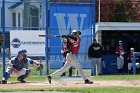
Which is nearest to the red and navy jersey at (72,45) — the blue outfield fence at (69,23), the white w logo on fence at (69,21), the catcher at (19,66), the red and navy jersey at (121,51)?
the catcher at (19,66)

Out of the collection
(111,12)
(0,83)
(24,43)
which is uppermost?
(111,12)

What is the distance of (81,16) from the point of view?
23.2 meters

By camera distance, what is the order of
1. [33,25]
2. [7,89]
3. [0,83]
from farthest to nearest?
[33,25]
[0,83]
[7,89]

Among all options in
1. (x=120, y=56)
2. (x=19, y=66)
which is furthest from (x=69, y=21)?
(x=19, y=66)

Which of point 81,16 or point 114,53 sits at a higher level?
point 81,16

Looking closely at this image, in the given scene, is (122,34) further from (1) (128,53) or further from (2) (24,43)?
(2) (24,43)

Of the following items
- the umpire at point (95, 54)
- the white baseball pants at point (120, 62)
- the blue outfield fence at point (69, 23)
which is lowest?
the white baseball pants at point (120, 62)

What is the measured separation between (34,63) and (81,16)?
5228 mm

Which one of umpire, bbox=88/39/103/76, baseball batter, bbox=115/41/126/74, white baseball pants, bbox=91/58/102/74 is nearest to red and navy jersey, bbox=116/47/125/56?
baseball batter, bbox=115/41/126/74

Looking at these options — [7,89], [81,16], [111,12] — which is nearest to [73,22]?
[81,16]

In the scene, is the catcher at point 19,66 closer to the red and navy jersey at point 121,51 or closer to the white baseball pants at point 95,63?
the white baseball pants at point 95,63

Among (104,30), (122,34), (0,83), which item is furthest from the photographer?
(122,34)

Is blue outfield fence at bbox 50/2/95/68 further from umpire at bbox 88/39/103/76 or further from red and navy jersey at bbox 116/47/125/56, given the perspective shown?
red and navy jersey at bbox 116/47/125/56

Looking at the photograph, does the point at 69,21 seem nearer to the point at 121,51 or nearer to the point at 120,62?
the point at 121,51
